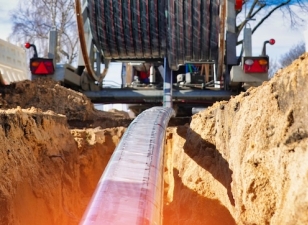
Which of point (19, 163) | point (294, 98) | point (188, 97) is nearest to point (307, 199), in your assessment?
point (294, 98)

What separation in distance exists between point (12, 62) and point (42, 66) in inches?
324

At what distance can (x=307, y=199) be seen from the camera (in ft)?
5.53

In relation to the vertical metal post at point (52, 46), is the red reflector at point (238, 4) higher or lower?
higher

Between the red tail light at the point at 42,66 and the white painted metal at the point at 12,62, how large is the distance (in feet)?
21.4

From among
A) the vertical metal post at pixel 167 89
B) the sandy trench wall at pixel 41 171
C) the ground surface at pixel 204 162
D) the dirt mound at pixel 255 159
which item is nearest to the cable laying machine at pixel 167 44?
the vertical metal post at pixel 167 89

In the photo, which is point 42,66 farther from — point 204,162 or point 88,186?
point 204,162

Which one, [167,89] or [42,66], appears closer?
[167,89]

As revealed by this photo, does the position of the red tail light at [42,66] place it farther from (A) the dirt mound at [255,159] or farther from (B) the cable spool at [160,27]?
(A) the dirt mound at [255,159]

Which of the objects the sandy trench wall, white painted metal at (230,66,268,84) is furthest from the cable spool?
the sandy trench wall

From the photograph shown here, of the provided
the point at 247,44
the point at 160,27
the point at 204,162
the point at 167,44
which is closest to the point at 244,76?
the point at 247,44

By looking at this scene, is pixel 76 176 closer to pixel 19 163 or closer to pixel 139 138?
pixel 19 163

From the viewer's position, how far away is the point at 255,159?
8.14 ft

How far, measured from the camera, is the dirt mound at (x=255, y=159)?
193 cm

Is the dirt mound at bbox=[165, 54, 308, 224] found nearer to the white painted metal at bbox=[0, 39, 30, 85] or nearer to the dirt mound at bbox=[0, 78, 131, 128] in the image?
the dirt mound at bbox=[0, 78, 131, 128]
